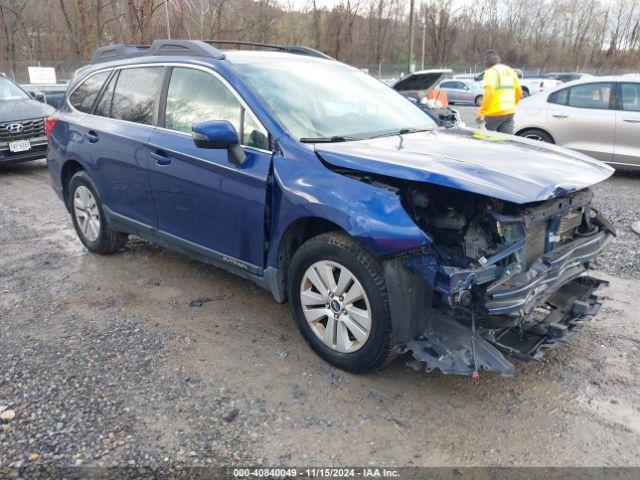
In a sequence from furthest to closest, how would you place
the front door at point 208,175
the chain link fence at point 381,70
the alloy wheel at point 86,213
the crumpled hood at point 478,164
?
the chain link fence at point 381,70
the alloy wheel at point 86,213
the front door at point 208,175
the crumpled hood at point 478,164

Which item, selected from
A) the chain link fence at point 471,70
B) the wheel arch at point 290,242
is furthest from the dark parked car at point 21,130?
the chain link fence at point 471,70

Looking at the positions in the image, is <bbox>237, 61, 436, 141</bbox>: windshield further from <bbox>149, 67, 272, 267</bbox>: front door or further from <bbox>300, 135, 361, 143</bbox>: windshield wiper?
<bbox>149, 67, 272, 267</bbox>: front door

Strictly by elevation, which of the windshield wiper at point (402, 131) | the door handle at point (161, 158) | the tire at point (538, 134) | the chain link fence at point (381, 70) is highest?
the chain link fence at point (381, 70)

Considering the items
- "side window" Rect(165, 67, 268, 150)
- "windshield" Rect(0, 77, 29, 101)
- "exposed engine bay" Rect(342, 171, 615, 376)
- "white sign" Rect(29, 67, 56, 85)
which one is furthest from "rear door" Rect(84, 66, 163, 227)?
"white sign" Rect(29, 67, 56, 85)

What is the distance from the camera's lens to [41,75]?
56.9ft

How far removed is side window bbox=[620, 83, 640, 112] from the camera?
8125mm

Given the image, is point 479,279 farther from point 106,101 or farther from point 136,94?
point 106,101

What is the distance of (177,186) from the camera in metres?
4.03

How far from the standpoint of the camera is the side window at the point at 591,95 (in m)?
8.38

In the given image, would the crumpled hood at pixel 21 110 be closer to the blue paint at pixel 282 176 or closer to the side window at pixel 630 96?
the blue paint at pixel 282 176

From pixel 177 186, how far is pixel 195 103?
23.9 inches

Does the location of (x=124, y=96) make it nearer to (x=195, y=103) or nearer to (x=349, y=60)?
(x=195, y=103)

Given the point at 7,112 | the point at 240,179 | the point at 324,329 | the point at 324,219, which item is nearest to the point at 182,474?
the point at 324,329

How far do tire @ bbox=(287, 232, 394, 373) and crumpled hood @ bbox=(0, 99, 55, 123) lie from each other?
795cm
